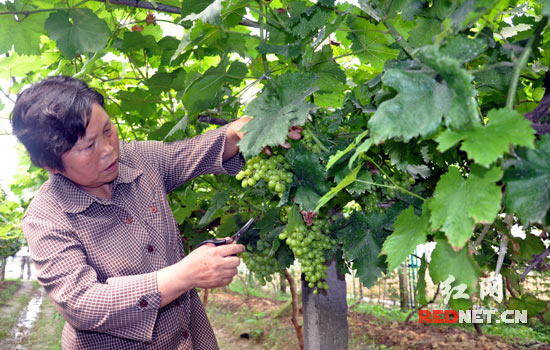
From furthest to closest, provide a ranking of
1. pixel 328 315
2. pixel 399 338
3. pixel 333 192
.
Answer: pixel 399 338 < pixel 328 315 < pixel 333 192

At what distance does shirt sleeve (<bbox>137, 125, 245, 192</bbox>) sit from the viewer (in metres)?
2.14

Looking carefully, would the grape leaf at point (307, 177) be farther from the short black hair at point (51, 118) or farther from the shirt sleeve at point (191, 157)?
the short black hair at point (51, 118)

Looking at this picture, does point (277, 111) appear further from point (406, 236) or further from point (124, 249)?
point (124, 249)

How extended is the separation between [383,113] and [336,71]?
3.69ft

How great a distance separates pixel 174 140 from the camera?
2342 millimetres

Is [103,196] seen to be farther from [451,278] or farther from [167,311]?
[451,278]

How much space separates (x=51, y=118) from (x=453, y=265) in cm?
164

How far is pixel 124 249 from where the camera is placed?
6.52 ft

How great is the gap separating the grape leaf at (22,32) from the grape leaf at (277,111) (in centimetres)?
153

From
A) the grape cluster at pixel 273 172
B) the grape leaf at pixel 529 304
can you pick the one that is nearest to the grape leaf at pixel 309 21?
the grape cluster at pixel 273 172

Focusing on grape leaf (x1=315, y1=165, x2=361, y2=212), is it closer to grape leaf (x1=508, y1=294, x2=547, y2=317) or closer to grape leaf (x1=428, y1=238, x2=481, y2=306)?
grape leaf (x1=428, y1=238, x2=481, y2=306)

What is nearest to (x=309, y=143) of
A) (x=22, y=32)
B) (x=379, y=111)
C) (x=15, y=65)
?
(x=379, y=111)

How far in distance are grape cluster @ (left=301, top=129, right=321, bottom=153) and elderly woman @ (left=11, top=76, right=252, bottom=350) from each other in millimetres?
506

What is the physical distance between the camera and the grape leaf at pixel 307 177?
1470mm
